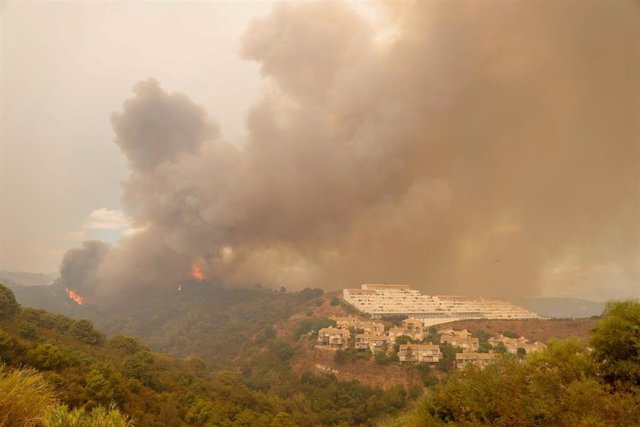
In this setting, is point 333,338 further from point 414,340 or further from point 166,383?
point 166,383

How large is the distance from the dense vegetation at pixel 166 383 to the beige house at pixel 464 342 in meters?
14.3

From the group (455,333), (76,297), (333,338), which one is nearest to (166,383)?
(333,338)

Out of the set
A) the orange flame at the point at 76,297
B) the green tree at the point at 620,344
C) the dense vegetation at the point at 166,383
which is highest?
the green tree at the point at 620,344

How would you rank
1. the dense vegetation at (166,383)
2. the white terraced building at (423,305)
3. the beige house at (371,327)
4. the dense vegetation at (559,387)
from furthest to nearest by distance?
the white terraced building at (423,305)
the beige house at (371,327)
the dense vegetation at (166,383)
the dense vegetation at (559,387)

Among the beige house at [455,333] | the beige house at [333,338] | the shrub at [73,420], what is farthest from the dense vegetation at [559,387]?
the beige house at [455,333]

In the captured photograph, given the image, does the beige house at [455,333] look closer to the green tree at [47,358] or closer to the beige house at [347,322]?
the beige house at [347,322]

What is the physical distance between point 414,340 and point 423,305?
3063cm

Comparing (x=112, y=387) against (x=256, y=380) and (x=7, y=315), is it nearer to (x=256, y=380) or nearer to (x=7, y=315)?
(x=7, y=315)

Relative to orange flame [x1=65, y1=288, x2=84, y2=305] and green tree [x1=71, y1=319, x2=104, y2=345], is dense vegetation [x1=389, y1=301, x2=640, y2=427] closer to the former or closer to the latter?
green tree [x1=71, y1=319, x2=104, y2=345]

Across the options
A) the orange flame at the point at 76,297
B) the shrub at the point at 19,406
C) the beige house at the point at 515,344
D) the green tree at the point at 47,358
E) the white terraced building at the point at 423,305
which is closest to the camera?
the shrub at the point at 19,406

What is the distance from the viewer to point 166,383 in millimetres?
24250

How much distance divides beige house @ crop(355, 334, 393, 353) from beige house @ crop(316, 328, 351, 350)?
1.81 m

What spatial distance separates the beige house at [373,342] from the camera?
43622 mm

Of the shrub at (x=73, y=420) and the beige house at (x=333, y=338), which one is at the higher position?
the shrub at (x=73, y=420)
